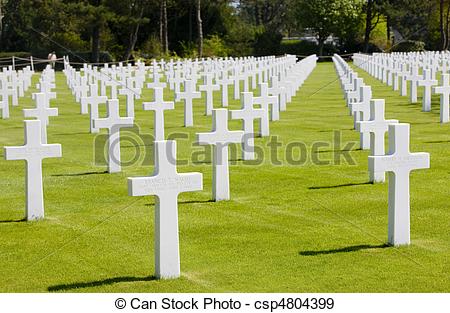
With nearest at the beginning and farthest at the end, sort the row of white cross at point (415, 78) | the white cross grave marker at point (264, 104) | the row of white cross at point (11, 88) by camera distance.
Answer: the white cross grave marker at point (264, 104), the row of white cross at point (415, 78), the row of white cross at point (11, 88)

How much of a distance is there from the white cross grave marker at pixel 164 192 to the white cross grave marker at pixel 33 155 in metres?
2.48

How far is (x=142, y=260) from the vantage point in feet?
24.5

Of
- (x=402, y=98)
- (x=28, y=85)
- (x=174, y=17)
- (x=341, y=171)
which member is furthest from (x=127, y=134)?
(x=174, y=17)

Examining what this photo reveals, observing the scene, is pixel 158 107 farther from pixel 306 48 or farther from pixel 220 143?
pixel 306 48

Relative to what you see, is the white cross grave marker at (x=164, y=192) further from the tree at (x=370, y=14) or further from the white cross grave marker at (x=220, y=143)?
the tree at (x=370, y=14)

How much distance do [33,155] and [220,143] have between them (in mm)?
1886

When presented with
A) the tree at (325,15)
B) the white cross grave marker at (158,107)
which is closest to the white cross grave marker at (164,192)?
→ the white cross grave marker at (158,107)

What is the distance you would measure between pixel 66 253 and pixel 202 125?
1068cm

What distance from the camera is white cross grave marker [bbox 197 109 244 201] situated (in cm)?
948

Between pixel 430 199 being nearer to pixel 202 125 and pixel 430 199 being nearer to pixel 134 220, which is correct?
pixel 134 220

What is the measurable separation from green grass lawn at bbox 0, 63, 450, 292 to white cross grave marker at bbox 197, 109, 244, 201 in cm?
18

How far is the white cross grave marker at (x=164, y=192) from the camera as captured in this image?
21.8ft

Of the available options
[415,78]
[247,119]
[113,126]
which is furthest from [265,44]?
[113,126]

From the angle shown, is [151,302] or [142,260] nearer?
[151,302]
